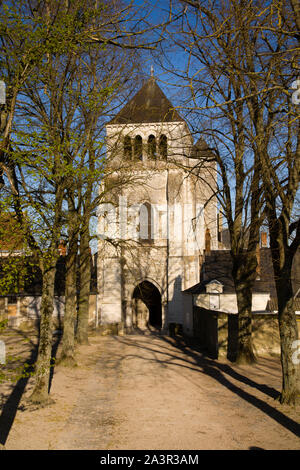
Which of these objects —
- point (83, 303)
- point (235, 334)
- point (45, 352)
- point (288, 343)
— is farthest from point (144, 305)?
point (288, 343)

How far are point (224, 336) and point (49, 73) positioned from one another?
11314 millimetres

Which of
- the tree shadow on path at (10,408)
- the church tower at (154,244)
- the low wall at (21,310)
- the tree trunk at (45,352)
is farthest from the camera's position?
the church tower at (154,244)

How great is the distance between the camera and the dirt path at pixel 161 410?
299 inches

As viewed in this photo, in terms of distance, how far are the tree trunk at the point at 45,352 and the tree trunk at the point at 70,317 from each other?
12.3 ft

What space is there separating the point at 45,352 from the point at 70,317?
208 inches

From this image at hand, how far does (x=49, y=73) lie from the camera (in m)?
10.7

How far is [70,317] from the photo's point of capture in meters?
15.4

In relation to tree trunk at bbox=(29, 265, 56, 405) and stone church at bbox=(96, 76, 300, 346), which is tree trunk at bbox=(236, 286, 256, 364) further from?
stone church at bbox=(96, 76, 300, 346)

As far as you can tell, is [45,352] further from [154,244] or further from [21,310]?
[154,244]

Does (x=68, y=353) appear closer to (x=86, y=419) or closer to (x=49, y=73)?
(x=86, y=419)

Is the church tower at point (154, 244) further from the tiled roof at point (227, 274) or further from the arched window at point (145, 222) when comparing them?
the tiled roof at point (227, 274)

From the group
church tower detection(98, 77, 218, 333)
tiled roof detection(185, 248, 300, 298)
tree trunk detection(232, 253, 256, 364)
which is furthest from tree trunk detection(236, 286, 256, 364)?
church tower detection(98, 77, 218, 333)

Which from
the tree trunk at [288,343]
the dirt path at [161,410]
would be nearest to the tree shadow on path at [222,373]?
the dirt path at [161,410]
